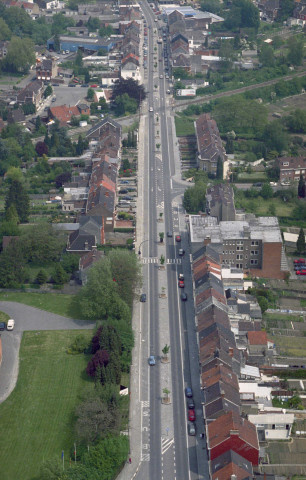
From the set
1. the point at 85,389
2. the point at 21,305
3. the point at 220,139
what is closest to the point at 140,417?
the point at 85,389

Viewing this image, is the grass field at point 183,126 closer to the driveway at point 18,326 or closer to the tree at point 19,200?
the tree at point 19,200

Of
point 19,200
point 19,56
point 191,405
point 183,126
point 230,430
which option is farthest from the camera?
point 19,56

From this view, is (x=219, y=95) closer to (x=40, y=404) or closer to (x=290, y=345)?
(x=290, y=345)

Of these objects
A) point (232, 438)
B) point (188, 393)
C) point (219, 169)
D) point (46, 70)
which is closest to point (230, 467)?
point (232, 438)

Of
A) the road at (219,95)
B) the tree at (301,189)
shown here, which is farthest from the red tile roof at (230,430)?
the road at (219,95)

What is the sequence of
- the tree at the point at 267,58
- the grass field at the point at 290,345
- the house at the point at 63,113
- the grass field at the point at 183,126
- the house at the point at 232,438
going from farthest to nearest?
the tree at the point at 267,58, the house at the point at 63,113, the grass field at the point at 183,126, the grass field at the point at 290,345, the house at the point at 232,438

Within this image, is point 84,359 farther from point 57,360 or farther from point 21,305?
point 21,305
